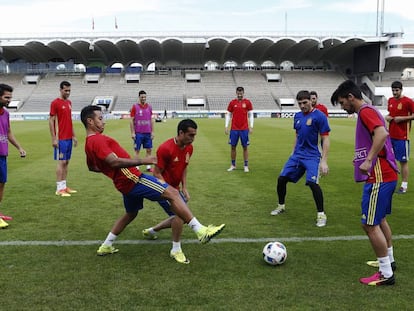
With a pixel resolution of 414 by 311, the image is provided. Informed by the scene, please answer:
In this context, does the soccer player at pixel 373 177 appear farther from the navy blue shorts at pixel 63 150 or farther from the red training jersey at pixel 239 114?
the red training jersey at pixel 239 114

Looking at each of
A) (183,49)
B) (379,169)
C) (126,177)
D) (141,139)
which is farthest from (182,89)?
(379,169)

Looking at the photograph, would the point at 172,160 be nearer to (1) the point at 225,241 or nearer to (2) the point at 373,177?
(1) the point at 225,241

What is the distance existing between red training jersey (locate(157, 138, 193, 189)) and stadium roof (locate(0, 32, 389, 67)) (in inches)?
2056

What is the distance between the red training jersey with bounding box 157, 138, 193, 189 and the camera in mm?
4617

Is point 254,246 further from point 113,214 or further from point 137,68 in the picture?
point 137,68

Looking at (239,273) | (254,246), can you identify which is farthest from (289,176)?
(239,273)

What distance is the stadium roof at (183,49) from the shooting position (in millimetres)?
54812

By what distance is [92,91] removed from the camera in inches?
2263

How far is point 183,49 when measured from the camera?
5897 centimetres

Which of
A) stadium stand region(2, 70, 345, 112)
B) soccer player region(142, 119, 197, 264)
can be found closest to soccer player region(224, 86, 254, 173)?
soccer player region(142, 119, 197, 264)

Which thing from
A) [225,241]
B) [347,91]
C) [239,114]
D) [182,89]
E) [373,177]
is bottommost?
[182,89]

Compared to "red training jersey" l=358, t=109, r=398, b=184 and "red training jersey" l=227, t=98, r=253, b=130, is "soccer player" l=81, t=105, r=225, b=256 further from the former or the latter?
"red training jersey" l=227, t=98, r=253, b=130

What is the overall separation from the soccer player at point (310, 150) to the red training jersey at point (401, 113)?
2.74 m

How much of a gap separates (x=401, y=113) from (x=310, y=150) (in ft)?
9.99
